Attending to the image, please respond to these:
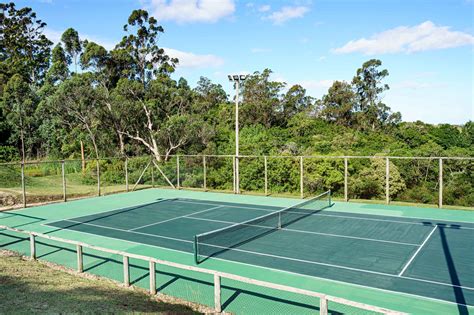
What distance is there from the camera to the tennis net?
10156 mm

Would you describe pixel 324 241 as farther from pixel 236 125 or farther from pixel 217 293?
pixel 236 125

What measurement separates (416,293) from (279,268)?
9.22 feet

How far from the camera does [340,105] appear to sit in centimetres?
5191

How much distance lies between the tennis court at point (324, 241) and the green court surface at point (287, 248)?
0.03 meters

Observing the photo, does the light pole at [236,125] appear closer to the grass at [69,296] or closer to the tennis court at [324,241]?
the tennis court at [324,241]

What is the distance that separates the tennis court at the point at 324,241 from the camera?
328 inches

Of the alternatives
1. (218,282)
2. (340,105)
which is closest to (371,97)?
(340,105)

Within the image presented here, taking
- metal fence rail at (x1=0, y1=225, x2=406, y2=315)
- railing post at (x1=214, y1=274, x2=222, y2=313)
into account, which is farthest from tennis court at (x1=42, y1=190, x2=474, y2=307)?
railing post at (x1=214, y1=274, x2=222, y2=313)

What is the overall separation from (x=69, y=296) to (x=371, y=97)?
161 feet

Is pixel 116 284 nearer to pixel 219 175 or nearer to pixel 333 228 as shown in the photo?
pixel 333 228

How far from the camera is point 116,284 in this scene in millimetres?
7914

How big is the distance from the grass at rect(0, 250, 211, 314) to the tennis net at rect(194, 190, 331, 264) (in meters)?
2.37

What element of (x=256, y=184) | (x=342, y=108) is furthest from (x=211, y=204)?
(x=342, y=108)

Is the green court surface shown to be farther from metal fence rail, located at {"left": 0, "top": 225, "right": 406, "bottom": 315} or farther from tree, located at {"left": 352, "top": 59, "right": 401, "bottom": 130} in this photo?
tree, located at {"left": 352, "top": 59, "right": 401, "bottom": 130}
